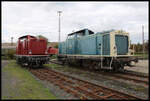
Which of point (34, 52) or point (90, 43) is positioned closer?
point (90, 43)

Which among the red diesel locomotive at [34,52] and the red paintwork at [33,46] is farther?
the red paintwork at [33,46]

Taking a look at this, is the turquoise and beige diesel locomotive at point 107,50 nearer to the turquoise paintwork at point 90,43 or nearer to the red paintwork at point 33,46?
the turquoise paintwork at point 90,43

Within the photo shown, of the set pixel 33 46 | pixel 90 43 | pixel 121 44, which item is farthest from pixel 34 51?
pixel 121 44

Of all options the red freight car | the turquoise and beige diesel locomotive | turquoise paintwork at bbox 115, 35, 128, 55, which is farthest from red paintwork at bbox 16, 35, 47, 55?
turquoise paintwork at bbox 115, 35, 128, 55

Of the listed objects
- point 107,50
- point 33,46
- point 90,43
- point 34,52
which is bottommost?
point 34,52

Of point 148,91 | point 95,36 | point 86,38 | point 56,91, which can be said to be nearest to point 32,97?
point 56,91

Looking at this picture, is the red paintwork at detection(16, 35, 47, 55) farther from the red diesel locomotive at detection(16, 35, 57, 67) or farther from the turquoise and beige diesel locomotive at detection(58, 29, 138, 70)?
the turquoise and beige diesel locomotive at detection(58, 29, 138, 70)

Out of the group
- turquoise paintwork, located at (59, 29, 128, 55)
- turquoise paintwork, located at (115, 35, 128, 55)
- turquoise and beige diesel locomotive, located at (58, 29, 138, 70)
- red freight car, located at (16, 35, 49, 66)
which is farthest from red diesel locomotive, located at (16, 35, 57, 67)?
turquoise paintwork, located at (115, 35, 128, 55)

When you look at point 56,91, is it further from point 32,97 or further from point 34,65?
point 34,65

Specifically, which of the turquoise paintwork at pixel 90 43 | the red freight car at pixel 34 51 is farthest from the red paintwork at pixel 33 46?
the turquoise paintwork at pixel 90 43

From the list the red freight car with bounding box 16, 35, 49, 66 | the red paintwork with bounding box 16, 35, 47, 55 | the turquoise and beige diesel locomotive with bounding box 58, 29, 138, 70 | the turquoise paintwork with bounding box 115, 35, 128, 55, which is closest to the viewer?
the turquoise and beige diesel locomotive with bounding box 58, 29, 138, 70

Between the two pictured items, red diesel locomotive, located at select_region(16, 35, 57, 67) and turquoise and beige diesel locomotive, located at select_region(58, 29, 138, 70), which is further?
red diesel locomotive, located at select_region(16, 35, 57, 67)

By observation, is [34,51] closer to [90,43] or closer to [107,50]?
[90,43]

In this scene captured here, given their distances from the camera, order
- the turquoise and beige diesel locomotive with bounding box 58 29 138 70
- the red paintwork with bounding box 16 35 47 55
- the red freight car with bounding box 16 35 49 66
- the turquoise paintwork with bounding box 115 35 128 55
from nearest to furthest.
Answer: the turquoise and beige diesel locomotive with bounding box 58 29 138 70, the turquoise paintwork with bounding box 115 35 128 55, the red freight car with bounding box 16 35 49 66, the red paintwork with bounding box 16 35 47 55
